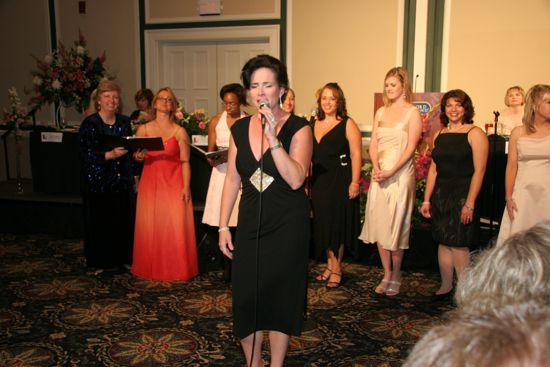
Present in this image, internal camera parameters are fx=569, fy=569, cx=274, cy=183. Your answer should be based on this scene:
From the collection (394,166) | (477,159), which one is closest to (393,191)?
(394,166)

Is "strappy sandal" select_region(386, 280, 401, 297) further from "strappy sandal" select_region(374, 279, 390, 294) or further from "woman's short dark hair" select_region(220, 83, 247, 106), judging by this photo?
"woman's short dark hair" select_region(220, 83, 247, 106)

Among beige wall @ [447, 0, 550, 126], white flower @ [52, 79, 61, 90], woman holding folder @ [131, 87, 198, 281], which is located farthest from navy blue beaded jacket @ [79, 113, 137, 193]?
beige wall @ [447, 0, 550, 126]

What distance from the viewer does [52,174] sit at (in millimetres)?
7086

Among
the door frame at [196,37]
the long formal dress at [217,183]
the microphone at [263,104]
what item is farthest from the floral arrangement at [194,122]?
the microphone at [263,104]

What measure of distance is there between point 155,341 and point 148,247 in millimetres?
1390

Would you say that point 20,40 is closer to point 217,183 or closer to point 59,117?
point 59,117

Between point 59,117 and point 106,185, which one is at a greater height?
point 59,117

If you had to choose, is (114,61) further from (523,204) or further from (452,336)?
(452,336)

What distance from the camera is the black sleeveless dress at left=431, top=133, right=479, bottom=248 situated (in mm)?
3932

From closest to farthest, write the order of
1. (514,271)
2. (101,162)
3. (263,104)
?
(514,271) < (263,104) < (101,162)

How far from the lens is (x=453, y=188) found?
13.2 feet

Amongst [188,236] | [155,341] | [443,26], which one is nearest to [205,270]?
[188,236]

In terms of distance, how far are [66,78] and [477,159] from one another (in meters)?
5.91

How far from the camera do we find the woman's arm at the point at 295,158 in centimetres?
245
